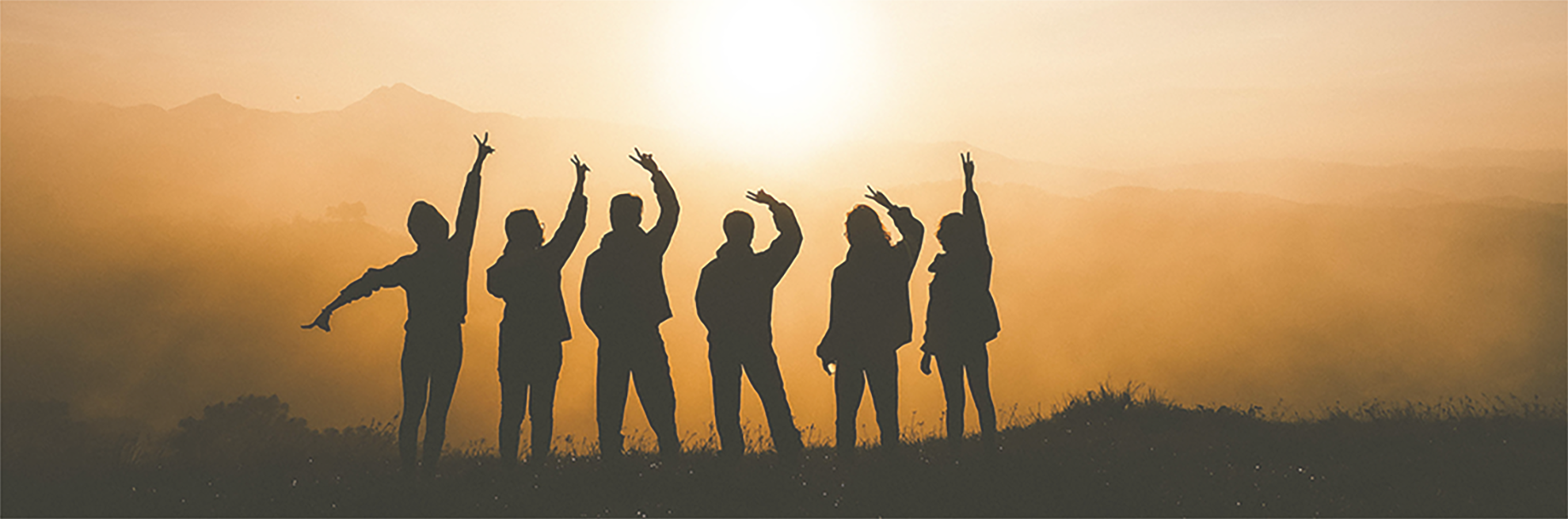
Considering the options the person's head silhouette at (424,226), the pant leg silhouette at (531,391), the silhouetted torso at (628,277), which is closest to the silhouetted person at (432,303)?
the person's head silhouette at (424,226)

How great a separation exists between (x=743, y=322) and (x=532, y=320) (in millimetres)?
2039

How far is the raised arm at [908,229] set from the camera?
347 inches

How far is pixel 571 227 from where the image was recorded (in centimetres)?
795

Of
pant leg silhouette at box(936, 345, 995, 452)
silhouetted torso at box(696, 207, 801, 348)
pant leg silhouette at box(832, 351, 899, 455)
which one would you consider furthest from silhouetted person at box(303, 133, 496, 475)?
pant leg silhouette at box(936, 345, 995, 452)

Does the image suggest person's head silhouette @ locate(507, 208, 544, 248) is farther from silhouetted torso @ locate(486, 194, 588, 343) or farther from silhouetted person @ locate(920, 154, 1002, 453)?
silhouetted person @ locate(920, 154, 1002, 453)

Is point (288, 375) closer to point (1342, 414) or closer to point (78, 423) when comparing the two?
point (78, 423)

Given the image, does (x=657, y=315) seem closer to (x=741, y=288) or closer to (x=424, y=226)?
(x=741, y=288)

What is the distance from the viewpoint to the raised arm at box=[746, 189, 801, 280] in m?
8.31

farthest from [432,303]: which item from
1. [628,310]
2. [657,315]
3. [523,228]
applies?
[657,315]

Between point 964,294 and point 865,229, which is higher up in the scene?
point 865,229

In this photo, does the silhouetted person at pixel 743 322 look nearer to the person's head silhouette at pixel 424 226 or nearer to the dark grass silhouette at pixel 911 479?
the dark grass silhouette at pixel 911 479

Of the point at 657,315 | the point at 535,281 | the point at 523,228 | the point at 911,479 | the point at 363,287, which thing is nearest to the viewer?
the point at 911,479

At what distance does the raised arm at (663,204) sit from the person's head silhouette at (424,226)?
1.98 meters

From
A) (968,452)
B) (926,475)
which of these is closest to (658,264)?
(926,475)
